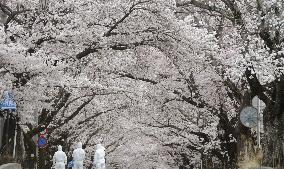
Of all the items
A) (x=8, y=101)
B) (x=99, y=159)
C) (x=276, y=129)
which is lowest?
(x=99, y=159)

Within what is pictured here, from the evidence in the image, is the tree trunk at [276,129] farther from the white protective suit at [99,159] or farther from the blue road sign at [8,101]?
the blue road sign at [8,101]

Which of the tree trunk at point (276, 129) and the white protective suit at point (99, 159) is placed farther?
the white protective suit at point (99, 159)

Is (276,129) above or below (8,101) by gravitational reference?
below

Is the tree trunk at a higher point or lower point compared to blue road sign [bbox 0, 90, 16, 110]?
lower

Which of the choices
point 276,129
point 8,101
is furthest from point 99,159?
point 276,129

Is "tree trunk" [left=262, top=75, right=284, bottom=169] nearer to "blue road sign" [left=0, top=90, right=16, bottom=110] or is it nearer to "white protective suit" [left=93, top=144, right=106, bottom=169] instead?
"white protective suit" [left=93, top=144, right=106, bottom=169]

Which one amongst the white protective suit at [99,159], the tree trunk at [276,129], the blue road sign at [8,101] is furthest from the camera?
the white protective suit at [99,159]

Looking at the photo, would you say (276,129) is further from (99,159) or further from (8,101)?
(8,101)

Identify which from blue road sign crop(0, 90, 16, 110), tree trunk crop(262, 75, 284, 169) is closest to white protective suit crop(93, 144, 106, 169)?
blue road sign crop(0, 90, 16, 110)

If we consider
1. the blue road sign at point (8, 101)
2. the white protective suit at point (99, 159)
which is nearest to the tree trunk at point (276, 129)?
the white protective suit at point (99, 159)

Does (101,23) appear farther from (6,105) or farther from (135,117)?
(135,117)

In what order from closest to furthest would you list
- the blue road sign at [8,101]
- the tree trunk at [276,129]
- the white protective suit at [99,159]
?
1. the tree trunk at [276,129]
2. the blue road sign at [8,101]
3. the white protective suit at [99,159]

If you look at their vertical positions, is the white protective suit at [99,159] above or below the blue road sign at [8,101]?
below

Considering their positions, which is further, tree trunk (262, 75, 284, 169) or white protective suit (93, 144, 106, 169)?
white protective suit (93, 144, 106, 169)
